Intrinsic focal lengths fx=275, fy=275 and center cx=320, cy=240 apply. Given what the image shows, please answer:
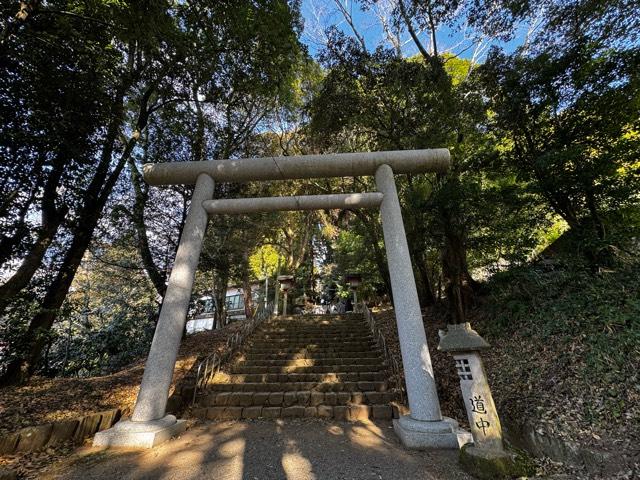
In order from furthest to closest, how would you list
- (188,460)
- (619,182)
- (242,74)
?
(242,74) → (619,182) → (188,460)

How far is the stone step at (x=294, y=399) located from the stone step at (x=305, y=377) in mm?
727

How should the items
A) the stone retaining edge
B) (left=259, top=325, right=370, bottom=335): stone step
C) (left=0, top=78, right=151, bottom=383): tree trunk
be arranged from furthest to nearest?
(left=259, top=325, right=370, bottom=335): stone step
(left=0, top=78, right=151, bottom=383): tree trunk
the stone retaining edge

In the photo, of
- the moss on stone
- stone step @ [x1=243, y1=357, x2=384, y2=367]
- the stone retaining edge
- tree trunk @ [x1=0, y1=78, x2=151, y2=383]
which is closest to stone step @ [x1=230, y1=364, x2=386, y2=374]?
stone step @ [x1=243, y1=357, x2=384, y2=367]

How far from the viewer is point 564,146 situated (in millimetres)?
6242

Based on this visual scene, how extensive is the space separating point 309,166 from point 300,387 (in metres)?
4.51

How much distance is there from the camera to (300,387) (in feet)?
18.8

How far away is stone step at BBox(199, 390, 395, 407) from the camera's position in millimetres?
5156

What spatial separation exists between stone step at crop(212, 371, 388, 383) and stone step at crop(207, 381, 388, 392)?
0.26 m

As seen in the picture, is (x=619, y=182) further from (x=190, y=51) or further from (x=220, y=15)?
(x=190, y=51)

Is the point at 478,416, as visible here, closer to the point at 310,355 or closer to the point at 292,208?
the point at 292,208

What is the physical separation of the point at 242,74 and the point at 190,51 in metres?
1.35

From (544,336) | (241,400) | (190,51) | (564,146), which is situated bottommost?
(241,400)

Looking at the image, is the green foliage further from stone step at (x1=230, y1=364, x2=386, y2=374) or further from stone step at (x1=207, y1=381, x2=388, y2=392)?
stone step at (x1=207, y1=381, x2=388, y2=392)

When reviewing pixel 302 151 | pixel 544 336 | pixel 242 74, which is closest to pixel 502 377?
pixel 544 336
